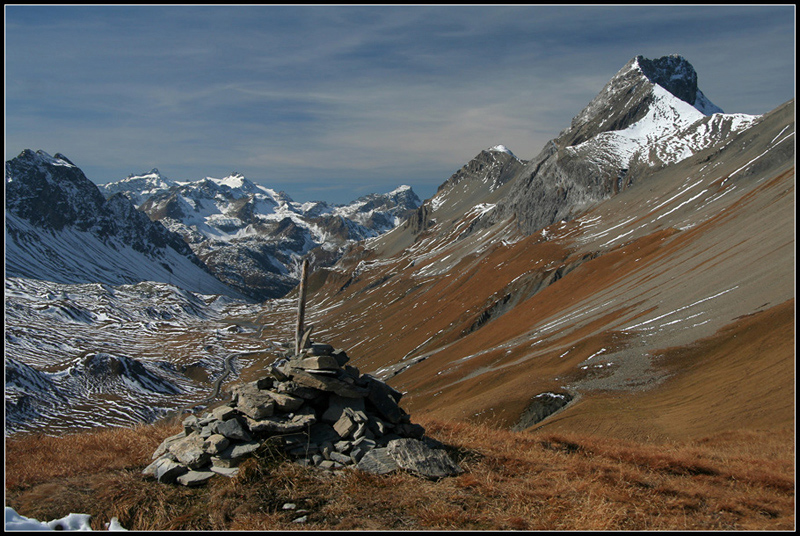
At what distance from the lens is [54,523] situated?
35.3 feet

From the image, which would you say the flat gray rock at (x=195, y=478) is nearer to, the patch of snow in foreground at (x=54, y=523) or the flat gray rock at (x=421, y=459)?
the patch of snow in foreground at (x=54, y=523)

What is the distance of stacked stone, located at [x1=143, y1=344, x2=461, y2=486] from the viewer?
13.9 metres

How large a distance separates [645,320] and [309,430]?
50798mm

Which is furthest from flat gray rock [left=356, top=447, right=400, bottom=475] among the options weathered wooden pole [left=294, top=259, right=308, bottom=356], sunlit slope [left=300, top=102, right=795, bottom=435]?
sunlit slope [left=300, top=102, right=795, bottom=435]

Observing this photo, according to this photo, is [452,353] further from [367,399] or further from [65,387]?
[65,387]

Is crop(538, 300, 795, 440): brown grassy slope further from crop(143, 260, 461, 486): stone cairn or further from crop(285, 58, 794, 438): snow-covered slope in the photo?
crop(143, 260, 461, 486): stone cairn

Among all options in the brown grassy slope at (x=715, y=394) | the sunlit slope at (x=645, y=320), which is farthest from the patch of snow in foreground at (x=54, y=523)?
the brown grassy slope at (x=715, y=394)

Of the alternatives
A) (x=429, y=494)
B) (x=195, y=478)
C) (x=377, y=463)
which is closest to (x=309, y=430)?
(x=377, y=463)

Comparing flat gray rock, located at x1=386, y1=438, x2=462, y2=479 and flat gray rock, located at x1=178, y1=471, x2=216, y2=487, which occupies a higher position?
flat gray rock, located at x1=178, y1=471, x2=216, y2=487

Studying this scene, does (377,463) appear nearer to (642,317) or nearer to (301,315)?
(301,315)

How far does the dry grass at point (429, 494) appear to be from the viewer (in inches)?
450

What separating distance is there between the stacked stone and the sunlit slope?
11757 millimetres

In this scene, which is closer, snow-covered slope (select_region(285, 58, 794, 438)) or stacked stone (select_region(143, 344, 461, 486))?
stacked stone (select_region(143, 344, 461, 486))

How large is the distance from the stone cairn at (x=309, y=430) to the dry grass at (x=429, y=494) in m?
0.50
